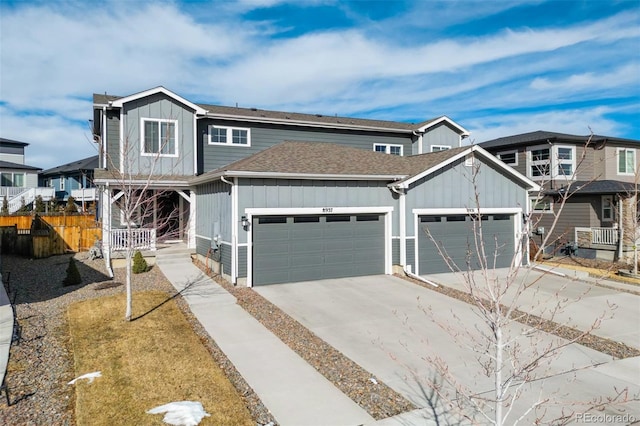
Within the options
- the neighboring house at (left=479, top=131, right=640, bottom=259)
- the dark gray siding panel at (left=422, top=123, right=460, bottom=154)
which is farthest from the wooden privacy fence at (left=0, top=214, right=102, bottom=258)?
the neighboring house at (left=479, top=131, right=640, bottom=259)

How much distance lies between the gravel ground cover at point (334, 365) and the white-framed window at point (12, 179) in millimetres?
38796

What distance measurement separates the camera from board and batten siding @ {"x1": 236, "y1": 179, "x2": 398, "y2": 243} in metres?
12.0

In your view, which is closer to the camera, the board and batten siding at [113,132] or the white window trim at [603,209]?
the board and batten siding at [113,132]

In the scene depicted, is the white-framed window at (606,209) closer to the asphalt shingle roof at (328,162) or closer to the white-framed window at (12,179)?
the asphalt shingle roof at (328,162)

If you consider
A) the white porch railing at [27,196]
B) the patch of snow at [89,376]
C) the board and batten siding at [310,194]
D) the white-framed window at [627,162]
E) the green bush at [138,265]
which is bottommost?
the patch of snow at [89,376]

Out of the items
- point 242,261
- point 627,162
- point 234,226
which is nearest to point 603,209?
point 627,162

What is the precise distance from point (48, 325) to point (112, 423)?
15.6 ft

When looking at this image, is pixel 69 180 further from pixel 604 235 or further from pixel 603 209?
pixel 603 209

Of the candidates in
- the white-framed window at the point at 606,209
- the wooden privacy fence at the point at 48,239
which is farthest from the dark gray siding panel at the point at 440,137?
the wooden privacy fence at the point at 48,239

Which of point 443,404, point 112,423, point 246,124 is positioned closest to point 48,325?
point 112,423

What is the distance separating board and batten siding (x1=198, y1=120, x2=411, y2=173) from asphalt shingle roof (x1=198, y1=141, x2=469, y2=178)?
1.60 meters

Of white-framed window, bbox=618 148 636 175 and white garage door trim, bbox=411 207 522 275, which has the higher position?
white-framed window, bbox=618 148 636 175

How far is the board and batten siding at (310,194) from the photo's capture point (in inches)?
472

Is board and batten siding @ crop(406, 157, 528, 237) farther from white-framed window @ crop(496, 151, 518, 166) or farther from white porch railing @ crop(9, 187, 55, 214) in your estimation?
white porch railing @ crop(9, 187, 55, 214)
